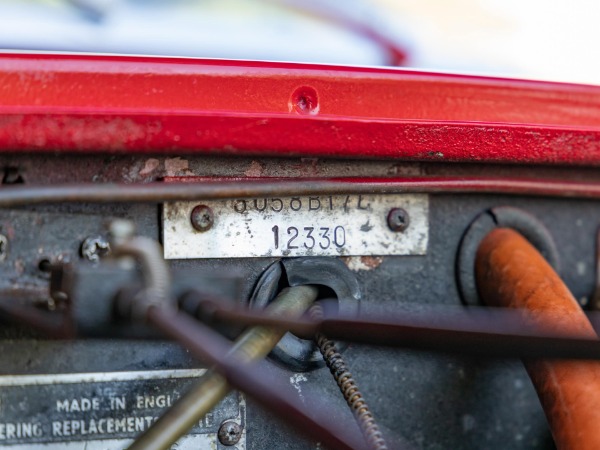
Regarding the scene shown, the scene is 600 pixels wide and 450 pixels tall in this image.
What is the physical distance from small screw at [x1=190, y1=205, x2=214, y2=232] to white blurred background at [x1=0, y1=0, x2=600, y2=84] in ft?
1.76

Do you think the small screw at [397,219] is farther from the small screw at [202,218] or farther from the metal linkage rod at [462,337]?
the metal linkage rod at [462,337]

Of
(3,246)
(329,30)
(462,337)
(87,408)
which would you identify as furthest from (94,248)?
(329,30)

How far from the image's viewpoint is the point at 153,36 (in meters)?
1.97

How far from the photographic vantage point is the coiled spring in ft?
3.29

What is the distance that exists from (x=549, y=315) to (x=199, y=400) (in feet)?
1.92

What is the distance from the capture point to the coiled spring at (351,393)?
1.00 m

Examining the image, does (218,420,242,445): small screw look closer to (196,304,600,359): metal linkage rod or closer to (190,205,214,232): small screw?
(190,205,214,232): small screw

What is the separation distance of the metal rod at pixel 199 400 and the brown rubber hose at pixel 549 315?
1.21ft

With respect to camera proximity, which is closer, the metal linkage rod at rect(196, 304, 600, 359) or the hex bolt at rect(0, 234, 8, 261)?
the metal linkage rod at rect(196, 304, 600, 359)

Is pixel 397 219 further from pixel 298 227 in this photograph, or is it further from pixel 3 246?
pixel 3 246

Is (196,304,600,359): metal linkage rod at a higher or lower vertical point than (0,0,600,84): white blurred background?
lower

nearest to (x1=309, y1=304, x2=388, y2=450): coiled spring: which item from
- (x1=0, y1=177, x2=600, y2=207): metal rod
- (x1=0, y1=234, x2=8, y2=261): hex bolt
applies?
(x1=0, y1=177, x2=600, y2=207): metal rod

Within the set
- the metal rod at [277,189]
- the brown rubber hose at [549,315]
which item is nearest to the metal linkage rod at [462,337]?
the brown rubber hose at [549,315]

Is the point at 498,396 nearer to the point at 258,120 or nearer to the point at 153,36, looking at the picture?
the point at 258,120
